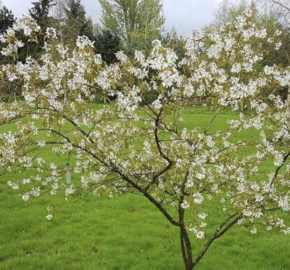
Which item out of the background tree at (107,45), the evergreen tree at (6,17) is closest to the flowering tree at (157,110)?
the evergreen tree at (6,17)

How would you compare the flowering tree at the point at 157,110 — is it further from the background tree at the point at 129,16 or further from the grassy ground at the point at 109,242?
the background tree at the point at 129,16

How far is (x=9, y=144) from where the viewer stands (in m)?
3.47

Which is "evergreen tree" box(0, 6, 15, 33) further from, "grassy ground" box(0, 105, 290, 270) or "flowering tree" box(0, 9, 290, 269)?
"flowering tree" box(0, 9, 290, 269)

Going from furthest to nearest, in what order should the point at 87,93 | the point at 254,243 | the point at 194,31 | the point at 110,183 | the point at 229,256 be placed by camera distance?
the point at 254,243, the point at 229,256, the point at 110,183, the point at 87,93, the point at 194,31

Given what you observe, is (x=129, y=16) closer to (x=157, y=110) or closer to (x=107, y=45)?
(x=107, y=45)

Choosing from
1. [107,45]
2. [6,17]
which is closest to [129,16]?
[107,45]

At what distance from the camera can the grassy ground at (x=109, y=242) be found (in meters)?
5.28

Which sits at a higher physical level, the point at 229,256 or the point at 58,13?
the point at 58,13

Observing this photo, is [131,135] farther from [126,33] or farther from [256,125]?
[126,33]

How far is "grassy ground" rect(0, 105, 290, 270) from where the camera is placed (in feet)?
17.3

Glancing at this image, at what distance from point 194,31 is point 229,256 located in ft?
12.6

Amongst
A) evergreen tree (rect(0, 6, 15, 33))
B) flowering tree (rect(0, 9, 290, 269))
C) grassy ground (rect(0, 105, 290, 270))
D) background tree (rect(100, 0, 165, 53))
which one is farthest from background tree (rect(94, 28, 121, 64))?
flowering tree (rect(0, 9, 290, 269))

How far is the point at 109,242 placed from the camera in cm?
595

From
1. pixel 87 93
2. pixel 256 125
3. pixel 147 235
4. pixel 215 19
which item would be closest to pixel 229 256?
pixel 147 235
